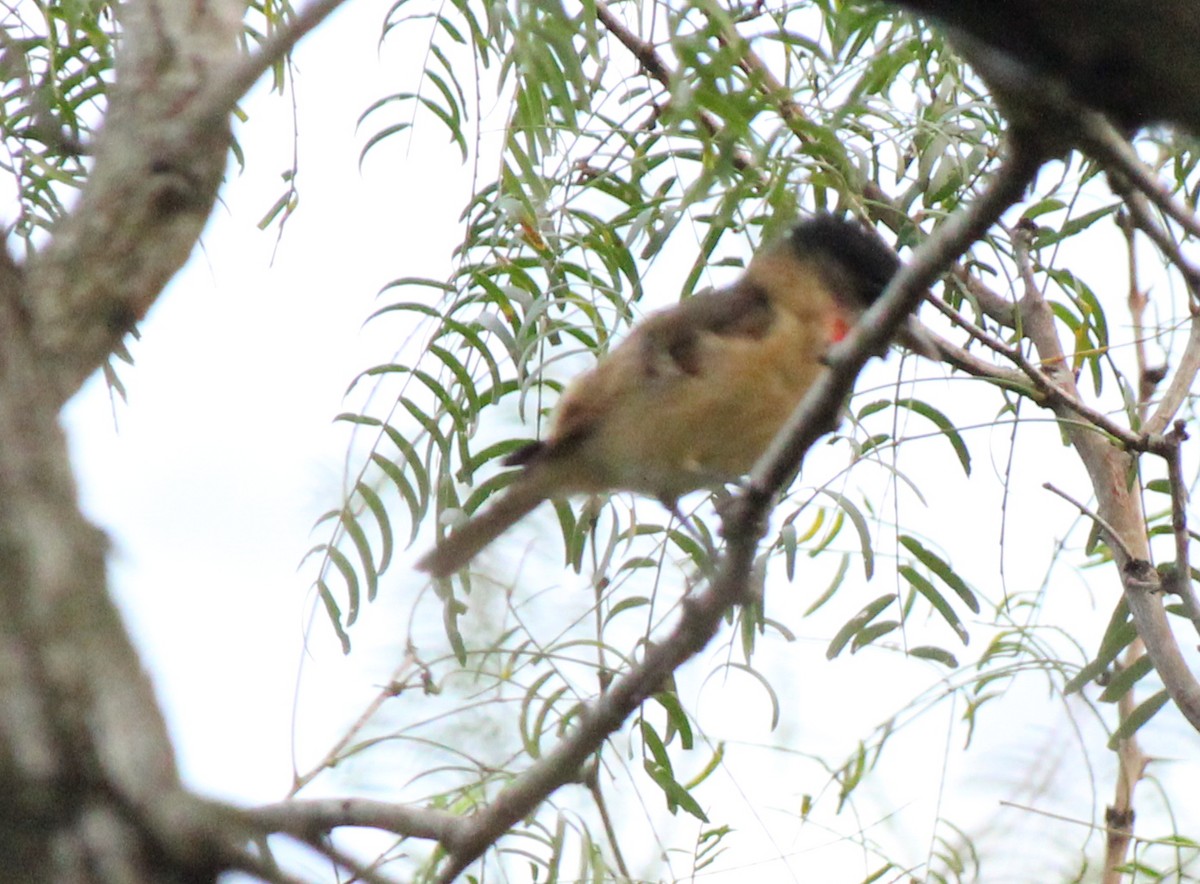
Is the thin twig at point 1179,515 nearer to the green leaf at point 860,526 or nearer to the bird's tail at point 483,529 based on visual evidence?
the green leaf at point 860,526

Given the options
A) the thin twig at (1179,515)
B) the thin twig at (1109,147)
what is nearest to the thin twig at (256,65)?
the thin twig at (1109,147)

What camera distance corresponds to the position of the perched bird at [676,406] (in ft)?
10.4

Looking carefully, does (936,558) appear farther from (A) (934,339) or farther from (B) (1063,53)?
(B) (1063,53)

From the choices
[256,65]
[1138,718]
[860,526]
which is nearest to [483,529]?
[860,526]

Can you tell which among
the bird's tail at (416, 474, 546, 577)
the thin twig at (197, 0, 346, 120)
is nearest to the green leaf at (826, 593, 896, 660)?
the bird's tail at (416, 474, 546, 577)

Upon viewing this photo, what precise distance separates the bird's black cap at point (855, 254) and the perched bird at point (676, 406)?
46 mm

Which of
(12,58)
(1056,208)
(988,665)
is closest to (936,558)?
(988,665)

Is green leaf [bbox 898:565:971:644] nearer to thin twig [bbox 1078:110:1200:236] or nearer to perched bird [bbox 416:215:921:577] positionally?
perched bird [bbox 416:215:921:577]

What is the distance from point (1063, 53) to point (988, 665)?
2261 millimetres

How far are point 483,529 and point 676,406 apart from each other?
19.5 inches

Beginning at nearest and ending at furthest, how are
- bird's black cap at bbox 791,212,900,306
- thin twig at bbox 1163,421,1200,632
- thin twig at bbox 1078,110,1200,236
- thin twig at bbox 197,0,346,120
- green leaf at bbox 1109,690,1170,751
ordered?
thin twig at bbox 1078,110,1200,236, thin twig at bbox 197,0,346,120, thin twig at bbox 1163,421,1200,632, green leaf at bbox 1109,690,1170,751, bird's black cap at bbox 791,212,900,306

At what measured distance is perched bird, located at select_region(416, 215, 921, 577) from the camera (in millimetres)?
3156

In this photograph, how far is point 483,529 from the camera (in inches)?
124

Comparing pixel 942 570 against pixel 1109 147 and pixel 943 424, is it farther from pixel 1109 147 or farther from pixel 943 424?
pixel 1109 147
